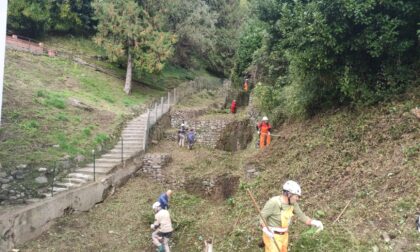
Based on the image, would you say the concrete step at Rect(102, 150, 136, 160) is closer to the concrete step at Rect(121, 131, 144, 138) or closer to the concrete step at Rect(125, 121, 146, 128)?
the concrete step at Rect(121, 131, 144, 138)

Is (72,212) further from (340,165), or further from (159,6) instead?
(159,6)

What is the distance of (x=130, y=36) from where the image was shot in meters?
26.6

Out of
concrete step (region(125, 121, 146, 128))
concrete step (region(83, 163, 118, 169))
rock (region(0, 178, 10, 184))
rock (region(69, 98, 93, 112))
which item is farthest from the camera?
concrete step (region(125, 121, 146, 128))

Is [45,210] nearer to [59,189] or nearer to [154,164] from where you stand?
[59,189]

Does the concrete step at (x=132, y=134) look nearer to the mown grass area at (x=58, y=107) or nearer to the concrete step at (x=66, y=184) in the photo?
the mown grass area at (x=58, y=107)

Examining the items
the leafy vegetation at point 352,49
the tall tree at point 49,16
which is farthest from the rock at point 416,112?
the tall tree at point 49,16

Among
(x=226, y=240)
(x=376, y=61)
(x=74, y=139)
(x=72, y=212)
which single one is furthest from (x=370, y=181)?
(x=74, y=139)

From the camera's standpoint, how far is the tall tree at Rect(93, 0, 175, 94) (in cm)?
2672

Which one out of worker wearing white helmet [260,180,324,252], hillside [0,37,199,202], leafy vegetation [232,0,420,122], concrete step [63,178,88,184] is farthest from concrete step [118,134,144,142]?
worker wearing white helmet [260,180,324,252]

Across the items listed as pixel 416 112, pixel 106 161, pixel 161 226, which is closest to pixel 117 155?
pixel 106 161

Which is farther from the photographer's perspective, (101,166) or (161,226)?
(101,166)

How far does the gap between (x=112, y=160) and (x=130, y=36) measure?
1312 cm

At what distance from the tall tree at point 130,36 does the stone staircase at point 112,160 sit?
267 inches

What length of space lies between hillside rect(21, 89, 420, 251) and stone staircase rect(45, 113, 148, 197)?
114 centimetres
